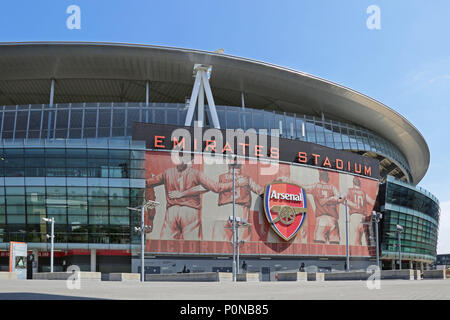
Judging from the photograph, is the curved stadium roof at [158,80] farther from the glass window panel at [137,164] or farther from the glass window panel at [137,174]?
the glass window panel at [137,174]

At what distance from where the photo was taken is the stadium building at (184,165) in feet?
177

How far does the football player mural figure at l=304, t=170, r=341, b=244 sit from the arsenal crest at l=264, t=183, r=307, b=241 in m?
2.03

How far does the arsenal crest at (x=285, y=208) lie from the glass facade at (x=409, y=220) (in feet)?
45.1

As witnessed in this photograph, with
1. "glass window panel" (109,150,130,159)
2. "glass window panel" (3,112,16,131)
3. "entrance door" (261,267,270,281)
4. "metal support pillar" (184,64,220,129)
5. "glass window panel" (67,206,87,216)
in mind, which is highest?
"metal support pillar" (184,64,220,129)

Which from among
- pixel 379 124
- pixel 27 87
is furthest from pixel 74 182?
pixel 379 124

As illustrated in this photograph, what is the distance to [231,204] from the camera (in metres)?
58.0

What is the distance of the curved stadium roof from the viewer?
5834 centimetres

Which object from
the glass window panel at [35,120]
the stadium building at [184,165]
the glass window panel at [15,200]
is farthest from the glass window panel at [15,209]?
the glass window panel at [35,120]

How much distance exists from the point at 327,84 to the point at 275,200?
16.0m

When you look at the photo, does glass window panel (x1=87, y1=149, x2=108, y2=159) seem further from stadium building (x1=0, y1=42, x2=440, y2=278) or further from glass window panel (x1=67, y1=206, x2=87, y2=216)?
glass window panel (x1=67, y1=206, x2=87, y2=216)

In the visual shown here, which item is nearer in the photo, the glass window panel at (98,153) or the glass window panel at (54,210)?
the glass window panel at (54,210)

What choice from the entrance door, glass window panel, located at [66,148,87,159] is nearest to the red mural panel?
the entrance door
